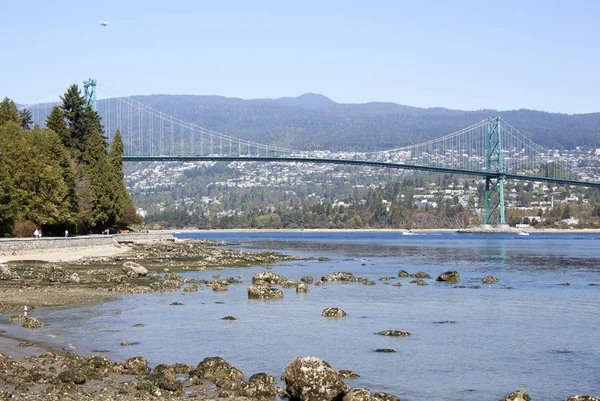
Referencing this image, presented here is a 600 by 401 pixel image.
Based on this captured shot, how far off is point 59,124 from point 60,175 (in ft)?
50.3

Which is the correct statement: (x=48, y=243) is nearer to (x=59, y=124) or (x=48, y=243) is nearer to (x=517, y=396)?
(x=59, y=124)

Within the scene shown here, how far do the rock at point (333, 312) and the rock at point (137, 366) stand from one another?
928 cm

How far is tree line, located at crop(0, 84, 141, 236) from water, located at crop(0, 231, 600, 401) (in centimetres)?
2394

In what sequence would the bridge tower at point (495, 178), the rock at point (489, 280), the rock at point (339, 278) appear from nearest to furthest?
1. the rock at point (489, 280)
2. the rock at point (339, 278)
3. the bridge tower at point (495, 178)

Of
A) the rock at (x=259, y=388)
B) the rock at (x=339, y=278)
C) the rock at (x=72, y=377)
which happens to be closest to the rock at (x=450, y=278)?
the rock at (x=339, y=278)

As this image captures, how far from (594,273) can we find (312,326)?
26.7 metres

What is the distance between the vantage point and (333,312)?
24219 millimetres

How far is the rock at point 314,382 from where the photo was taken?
43.4 feet

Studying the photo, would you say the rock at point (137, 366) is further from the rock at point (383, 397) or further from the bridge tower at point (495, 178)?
the bridge tower at point (495, 178)

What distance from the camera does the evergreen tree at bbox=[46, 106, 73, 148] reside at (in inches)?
2699

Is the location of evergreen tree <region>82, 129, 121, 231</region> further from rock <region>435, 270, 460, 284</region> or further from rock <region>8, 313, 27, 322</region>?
rock <region>8, 313, 27, 322</region>

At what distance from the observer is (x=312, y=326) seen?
72.3 feet

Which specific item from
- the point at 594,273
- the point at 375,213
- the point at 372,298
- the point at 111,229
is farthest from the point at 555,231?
the point at 372,298

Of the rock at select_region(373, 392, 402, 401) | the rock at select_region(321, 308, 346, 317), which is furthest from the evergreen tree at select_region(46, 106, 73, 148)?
the rock at select_region(373, 392, 402, 401)
